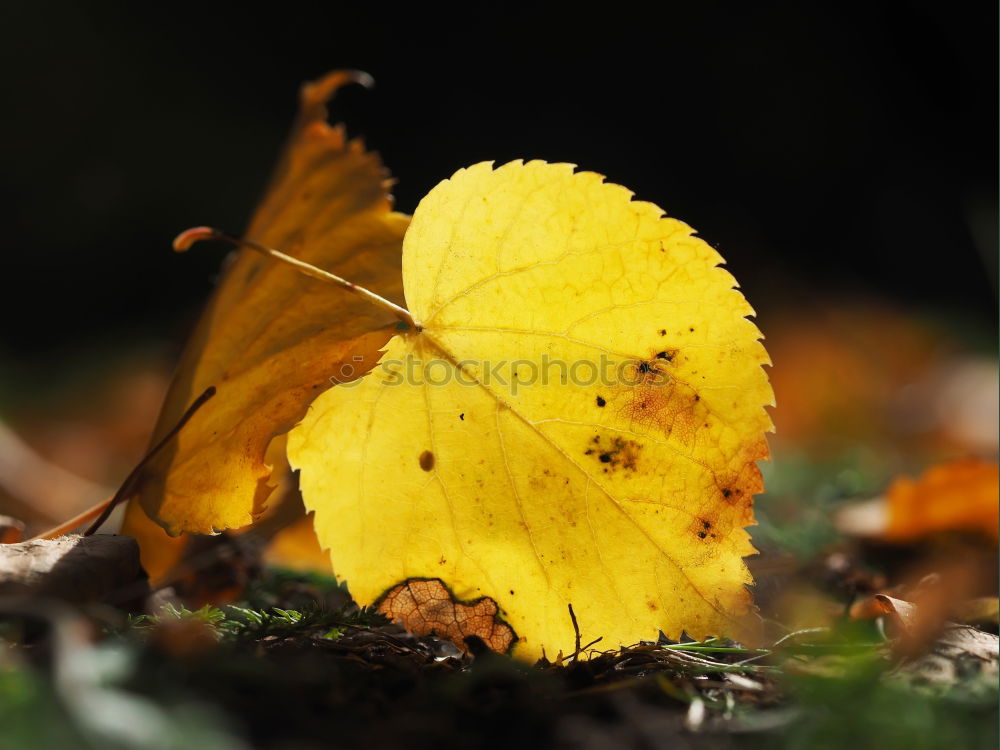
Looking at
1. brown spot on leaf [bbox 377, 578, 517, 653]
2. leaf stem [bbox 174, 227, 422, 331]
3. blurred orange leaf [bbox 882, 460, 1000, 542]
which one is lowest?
brown spot on leaf [bbox 377, 578, 517, 653]

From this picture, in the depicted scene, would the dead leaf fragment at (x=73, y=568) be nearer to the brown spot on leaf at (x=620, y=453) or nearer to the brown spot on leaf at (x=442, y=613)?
the brown spot on leaf at (x=442, y=613)

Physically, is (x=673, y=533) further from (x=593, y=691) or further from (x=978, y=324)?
(x=978, y=324)

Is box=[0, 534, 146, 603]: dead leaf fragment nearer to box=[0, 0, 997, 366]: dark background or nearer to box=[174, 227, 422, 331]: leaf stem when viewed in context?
box=[174, 227, 422, 331]: leaf stem

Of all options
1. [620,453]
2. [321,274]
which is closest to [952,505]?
[620,453]

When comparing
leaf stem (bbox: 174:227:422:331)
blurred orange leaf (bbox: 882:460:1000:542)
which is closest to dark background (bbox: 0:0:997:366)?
blurred orange leaf (bbox: 882:460:1000:542)

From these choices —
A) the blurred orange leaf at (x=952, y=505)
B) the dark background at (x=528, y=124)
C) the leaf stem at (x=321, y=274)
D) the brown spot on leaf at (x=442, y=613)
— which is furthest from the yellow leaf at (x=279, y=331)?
the dark background at (x=528, y=124)
